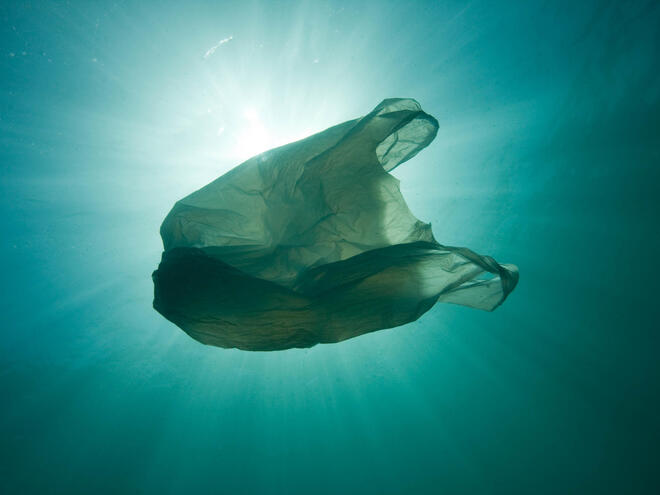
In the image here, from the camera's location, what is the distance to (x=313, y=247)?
211 cm

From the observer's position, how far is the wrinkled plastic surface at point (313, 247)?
1.92 meters

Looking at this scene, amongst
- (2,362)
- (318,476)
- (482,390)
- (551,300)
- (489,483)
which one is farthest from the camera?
(318,476)

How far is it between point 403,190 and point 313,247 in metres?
9.35

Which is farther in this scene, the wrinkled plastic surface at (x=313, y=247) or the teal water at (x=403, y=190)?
the teal water at (x=403, y=190)

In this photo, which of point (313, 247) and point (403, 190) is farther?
point (403, 190)

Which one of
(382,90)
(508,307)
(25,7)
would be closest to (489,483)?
(508,307)

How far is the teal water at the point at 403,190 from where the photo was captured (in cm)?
729

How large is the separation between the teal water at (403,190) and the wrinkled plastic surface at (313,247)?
669cm

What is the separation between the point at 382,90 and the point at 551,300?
18.5m

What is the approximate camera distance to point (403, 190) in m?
10.8

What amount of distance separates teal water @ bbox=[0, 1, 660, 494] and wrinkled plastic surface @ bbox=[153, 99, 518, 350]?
669 centimetres

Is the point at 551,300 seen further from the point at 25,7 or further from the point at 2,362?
the point at 2,362

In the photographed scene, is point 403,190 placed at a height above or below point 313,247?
below

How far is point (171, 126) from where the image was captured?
833cm
